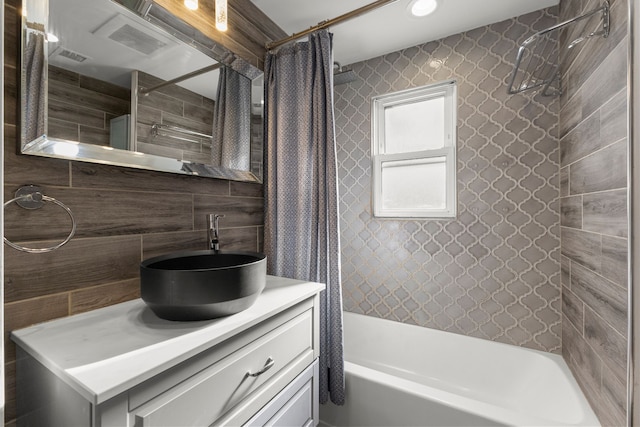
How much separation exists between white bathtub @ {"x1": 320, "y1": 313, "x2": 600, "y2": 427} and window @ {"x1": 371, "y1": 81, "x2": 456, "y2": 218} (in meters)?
0.87

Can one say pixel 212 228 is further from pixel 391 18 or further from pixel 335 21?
pixel 391 18

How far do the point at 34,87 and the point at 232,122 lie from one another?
2.53ft

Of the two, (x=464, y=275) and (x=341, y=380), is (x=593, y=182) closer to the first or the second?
(x=464, y=275)

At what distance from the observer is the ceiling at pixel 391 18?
1.64m

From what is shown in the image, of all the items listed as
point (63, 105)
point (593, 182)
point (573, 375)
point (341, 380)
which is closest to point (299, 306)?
point (341, 380)

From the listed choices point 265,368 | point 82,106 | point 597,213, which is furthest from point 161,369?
point 597,213

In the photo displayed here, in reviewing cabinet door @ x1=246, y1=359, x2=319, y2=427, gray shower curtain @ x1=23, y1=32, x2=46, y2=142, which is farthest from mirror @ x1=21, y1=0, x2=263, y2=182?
cabinet door @ x1=246, y1=359, x2=319, y2=427

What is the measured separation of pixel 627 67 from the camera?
3.06 feet

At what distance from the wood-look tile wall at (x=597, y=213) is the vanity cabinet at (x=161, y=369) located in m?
1.14

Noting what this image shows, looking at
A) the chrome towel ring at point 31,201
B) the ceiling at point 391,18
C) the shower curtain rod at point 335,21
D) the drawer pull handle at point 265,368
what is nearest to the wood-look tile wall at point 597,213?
the ceiling at point 391,18

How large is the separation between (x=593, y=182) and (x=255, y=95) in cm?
166

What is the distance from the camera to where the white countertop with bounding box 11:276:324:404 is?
601 millimetres

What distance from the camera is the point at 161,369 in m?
0.65

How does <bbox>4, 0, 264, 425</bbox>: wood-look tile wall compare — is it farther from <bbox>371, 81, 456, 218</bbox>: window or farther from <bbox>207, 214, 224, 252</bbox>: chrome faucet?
<bbox>371, 81, 456, 218</bbox>: window
